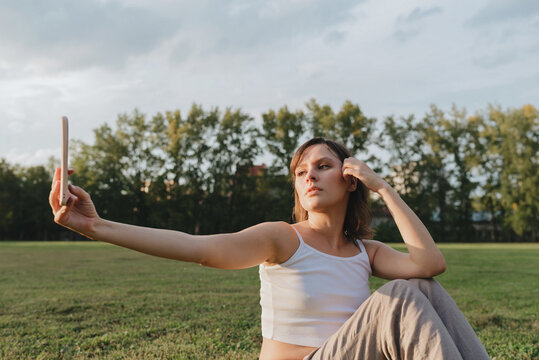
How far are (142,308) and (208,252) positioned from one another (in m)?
5.29

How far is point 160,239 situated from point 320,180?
3.44ft

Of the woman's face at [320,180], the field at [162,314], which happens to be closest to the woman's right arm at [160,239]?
the woman's face at [320,180]

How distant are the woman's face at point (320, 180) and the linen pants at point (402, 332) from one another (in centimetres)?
68

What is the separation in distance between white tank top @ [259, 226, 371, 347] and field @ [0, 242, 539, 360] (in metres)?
2.07

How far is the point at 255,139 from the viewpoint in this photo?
160 ft

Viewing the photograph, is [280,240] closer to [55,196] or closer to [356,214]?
[356,214]

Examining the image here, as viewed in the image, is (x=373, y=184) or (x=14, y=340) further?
(x=14, y=340)

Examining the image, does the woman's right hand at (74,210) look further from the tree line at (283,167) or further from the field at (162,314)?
the tree line at (283,167)

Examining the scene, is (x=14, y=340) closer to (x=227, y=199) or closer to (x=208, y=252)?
(x=208, y=252)

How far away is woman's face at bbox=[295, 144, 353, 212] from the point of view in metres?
2.86

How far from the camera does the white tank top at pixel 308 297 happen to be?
2.60 m

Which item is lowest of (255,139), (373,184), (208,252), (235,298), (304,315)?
(235,298)

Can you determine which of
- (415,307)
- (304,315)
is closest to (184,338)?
(304,315)

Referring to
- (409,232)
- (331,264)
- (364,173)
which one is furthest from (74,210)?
(409,232)
